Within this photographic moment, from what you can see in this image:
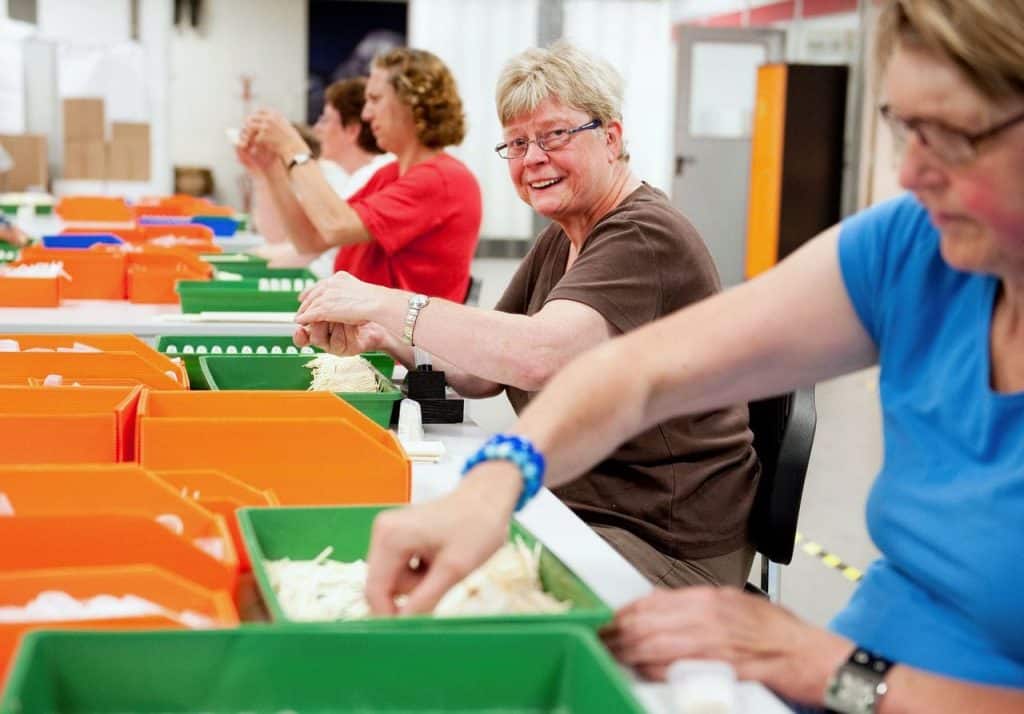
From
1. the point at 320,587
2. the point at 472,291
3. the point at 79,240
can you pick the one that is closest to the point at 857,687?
the point at 320,587

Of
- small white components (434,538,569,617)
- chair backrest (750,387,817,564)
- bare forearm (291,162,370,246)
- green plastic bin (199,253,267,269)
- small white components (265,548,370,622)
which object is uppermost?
bare forearm (291,162,370,246)

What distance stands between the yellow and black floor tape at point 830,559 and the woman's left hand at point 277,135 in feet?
6.66

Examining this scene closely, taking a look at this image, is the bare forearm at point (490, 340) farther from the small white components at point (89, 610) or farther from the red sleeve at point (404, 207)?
the red sleeve at point (404, 207)

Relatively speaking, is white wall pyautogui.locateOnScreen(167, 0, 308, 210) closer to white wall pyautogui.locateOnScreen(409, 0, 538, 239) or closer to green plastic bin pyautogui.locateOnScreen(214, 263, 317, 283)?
white wall pyautogui.locateOnScreen(409, 0, 538, 239)

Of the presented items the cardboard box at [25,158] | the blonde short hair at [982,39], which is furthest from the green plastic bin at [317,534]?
the cardboard box at [25,158]

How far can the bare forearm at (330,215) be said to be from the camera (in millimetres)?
3695

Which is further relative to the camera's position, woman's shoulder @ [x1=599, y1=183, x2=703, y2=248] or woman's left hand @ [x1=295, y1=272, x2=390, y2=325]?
woman's left hand @ [x1=295, y1=272, x2=390, y2=325]

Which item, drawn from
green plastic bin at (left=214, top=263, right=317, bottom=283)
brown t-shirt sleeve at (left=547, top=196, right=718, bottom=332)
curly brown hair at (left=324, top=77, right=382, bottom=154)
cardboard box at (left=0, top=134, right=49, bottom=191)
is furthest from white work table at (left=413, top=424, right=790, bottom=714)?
cardboard box at (left=0, top=134, right=49, bottom=191)

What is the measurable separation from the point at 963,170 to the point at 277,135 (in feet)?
10.2

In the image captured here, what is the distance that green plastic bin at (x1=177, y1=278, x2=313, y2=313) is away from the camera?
3.09 meters

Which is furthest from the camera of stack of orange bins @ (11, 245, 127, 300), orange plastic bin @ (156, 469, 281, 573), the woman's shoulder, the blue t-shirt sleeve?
stack of orange bins @ (11, 245, 127, 300)

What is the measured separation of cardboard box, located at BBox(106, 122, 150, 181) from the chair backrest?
927 centimetres

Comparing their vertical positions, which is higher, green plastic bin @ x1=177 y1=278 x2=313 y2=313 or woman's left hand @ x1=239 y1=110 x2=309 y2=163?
woman's left hand @ x1=239 y1=110 x2=309 y2=163

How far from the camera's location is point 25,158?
979 cm
